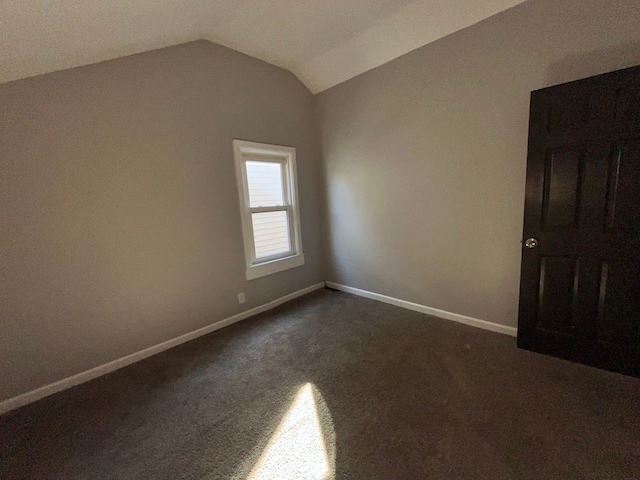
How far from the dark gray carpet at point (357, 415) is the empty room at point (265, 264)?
0.05 feet

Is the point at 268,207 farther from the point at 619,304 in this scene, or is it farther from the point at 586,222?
the point at 619,304

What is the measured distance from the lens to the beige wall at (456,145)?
1.90 m

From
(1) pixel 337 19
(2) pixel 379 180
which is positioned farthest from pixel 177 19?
(2) pixel 379 180

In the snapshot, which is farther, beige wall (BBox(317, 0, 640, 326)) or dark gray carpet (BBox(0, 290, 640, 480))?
beige wall (BBox(317, 0, 640, 326))

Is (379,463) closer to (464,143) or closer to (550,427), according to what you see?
(550,427)

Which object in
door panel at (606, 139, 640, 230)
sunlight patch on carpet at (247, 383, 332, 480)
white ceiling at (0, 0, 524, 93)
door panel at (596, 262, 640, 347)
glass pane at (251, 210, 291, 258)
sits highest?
white ceiling at (0, 0, 524, 93)

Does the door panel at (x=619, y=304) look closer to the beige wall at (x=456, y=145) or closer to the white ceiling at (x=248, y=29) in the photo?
the beige wall at (x=456, y=145)

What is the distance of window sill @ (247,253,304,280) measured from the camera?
3.09 metres

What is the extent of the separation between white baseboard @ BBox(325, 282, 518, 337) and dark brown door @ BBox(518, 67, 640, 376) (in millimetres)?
302

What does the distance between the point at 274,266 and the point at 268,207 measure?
735 millimetres

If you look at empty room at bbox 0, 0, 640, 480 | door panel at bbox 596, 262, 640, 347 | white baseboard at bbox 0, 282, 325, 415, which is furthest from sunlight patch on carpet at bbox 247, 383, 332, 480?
door panel at bbox 596, 262, 640, 347

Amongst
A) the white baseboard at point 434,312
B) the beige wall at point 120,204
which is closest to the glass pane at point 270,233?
the beige wall at point 120,204

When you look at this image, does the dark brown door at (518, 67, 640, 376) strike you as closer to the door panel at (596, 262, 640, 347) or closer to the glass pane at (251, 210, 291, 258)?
the door panel at (596, 262, 640, 347)

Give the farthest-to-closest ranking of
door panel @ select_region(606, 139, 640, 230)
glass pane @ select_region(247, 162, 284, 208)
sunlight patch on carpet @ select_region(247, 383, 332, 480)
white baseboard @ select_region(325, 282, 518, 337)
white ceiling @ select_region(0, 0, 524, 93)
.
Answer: glass pane @ select_region(247, 162, 284, 208), white baseboard @ select_region(325, 282, 518, 337), door panel @ select_region(606, 139, 640, 230), white ceiling @ select_region(0, 0, 524, 93), sunlight patch on carpet @ select_region(247, 383, 332, 480)
